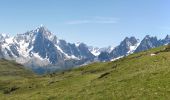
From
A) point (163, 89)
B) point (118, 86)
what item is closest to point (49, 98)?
point (118, 86)

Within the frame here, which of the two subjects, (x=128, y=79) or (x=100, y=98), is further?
(x=128, y=79)

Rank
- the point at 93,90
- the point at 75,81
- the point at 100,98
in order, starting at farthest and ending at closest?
the point at 75,81
the point at 93,90
the point at 100,98

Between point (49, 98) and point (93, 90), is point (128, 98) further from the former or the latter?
point (49, 98)

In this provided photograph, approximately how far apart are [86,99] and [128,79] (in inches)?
351

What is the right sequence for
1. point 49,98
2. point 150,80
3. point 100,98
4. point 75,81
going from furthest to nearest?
point 75,81 → point 49,98 → point 150,80 → point 100,98

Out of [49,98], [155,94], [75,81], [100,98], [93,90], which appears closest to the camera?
[155,94]

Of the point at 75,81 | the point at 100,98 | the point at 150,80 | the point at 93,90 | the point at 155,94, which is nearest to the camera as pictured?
the point at 155,94

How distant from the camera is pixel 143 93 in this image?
4400 centimetres

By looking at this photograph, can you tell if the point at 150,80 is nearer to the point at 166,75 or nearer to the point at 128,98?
the point at 166,75

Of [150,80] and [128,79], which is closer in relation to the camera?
[150,80]

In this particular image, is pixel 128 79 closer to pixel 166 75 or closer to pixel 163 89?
pixel 166 75

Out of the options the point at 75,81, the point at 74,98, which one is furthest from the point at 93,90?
the point at 75,81

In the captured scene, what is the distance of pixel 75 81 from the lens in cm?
8131

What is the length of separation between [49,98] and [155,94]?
2014cm
